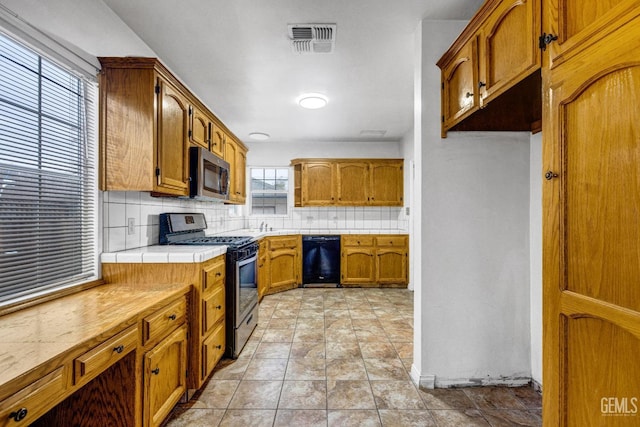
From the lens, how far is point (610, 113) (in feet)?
2.88

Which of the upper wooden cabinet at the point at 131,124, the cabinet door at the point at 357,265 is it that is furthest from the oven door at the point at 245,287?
the cabinet door at the point at 357,265

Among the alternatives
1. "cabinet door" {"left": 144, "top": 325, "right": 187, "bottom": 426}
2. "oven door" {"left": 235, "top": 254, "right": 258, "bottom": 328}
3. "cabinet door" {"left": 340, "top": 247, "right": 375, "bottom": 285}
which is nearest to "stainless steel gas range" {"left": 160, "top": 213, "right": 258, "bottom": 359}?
"oven door" {"left": 235, "top": 254, "right": 258, "bottom": 328}

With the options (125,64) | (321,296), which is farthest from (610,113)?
(321,296)

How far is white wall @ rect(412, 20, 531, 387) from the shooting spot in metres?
2.03

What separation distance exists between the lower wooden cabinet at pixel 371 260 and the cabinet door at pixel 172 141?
2.92 m

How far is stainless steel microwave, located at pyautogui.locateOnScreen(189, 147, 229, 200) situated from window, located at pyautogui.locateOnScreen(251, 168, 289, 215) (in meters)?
2.33

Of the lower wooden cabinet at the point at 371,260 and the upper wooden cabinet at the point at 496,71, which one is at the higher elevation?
the upper wooden cabinet at the point at 496,71

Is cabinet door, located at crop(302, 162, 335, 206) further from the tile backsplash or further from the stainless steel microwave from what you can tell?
the stainless steel microwave

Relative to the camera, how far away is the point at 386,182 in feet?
16.6

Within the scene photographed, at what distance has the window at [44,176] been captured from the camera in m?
1.34

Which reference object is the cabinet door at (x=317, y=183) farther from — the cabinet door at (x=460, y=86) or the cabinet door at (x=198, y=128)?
the cabinet door at (x=460, y=86)

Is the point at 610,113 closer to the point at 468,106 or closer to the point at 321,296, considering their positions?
the point at 468,106

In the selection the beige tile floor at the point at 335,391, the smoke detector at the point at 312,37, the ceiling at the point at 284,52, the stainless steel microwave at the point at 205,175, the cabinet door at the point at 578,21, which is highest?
the ceiling at the point at 284,52

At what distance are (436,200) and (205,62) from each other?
7.18ft
